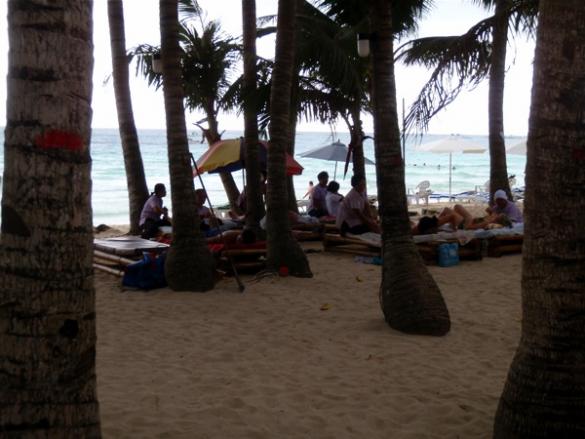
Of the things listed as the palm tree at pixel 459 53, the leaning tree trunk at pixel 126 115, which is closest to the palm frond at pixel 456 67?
the palm tree at pixel 459 53

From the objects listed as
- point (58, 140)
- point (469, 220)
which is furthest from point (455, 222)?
point (58, 140)

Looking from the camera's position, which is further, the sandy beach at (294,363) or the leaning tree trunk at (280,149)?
the leaning tree trunk at (280,149)

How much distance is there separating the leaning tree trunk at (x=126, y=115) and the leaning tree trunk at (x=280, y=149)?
5287 mm

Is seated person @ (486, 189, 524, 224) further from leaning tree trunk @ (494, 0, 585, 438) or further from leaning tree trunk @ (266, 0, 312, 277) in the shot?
leaning tree trunk @ (494, 0, 585, 438)

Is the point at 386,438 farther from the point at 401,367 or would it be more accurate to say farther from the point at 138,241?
the point at 138,241

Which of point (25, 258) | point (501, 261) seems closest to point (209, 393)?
point (25, 258)

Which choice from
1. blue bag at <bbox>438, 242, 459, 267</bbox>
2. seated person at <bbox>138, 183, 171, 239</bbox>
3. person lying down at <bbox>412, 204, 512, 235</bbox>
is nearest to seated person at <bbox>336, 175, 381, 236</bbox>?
person lying down at <bbox>412, 204, 512, 235</bbox>

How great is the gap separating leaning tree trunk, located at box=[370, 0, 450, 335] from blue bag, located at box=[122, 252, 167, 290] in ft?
10.5

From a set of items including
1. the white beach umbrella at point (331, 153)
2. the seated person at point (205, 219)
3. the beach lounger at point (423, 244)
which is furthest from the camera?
the white beach umbrella at point (331, 153)

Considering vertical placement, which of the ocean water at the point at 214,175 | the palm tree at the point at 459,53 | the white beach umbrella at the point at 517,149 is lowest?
the ocean water at the point at 214,175

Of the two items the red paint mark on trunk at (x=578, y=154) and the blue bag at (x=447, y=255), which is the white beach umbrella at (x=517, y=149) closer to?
the blue bag at (x=447, y=255)

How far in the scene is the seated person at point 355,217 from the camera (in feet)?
39.7

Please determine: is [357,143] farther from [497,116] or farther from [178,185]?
[178,185]

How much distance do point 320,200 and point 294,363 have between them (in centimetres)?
955
